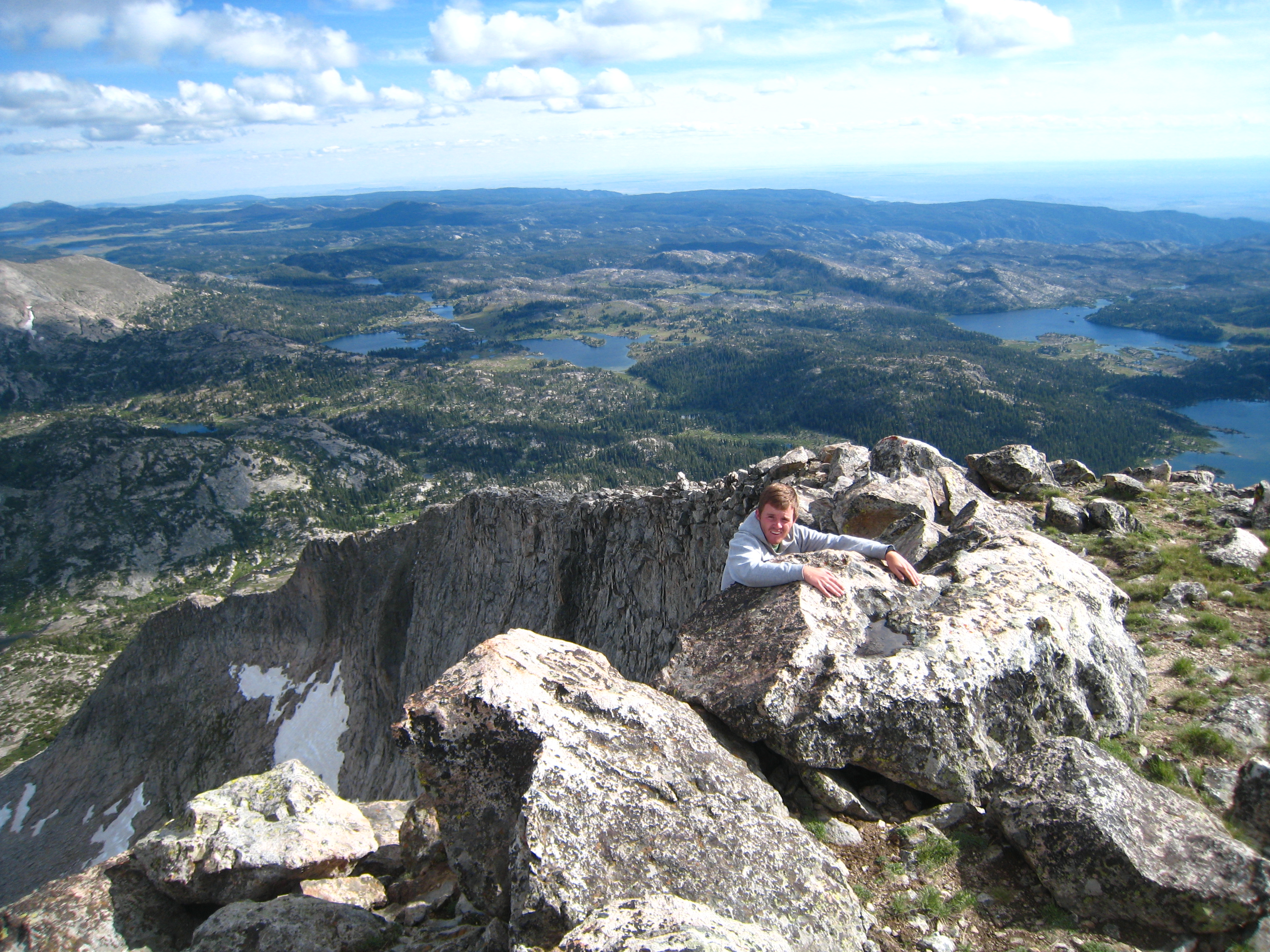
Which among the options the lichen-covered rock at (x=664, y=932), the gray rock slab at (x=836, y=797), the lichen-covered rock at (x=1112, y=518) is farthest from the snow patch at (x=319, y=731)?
the lichen-covered rock at (x=1112, y=518)

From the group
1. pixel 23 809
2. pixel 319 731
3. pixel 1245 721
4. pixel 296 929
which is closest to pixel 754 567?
pixel 1245 721

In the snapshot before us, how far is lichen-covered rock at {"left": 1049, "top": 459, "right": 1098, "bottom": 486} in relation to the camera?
1091 inches

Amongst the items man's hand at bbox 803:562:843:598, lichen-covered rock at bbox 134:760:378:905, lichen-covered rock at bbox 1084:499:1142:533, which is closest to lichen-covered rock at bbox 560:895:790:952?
man's hand at bbox 803:562:843:598

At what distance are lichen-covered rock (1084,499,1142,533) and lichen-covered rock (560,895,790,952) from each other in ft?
66.3

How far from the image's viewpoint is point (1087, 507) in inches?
870

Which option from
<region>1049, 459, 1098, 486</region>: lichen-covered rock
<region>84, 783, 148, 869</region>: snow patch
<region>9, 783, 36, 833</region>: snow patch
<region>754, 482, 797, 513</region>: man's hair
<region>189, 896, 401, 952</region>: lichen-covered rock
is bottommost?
<region>9, 783, 36, 833</region>: snow patch

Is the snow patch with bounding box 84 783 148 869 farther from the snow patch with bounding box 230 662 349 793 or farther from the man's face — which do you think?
the man's face

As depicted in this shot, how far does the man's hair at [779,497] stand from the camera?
1189cm

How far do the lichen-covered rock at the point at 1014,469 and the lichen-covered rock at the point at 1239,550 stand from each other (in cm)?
756

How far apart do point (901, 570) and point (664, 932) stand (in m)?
7.84

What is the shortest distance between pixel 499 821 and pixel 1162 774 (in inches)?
396

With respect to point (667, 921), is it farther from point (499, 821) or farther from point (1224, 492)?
point (1224, 492)

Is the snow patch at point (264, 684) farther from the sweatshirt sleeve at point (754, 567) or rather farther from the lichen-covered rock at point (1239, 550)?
the lichen-covered rock at point (1239, 550)

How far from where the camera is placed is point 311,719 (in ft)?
161
